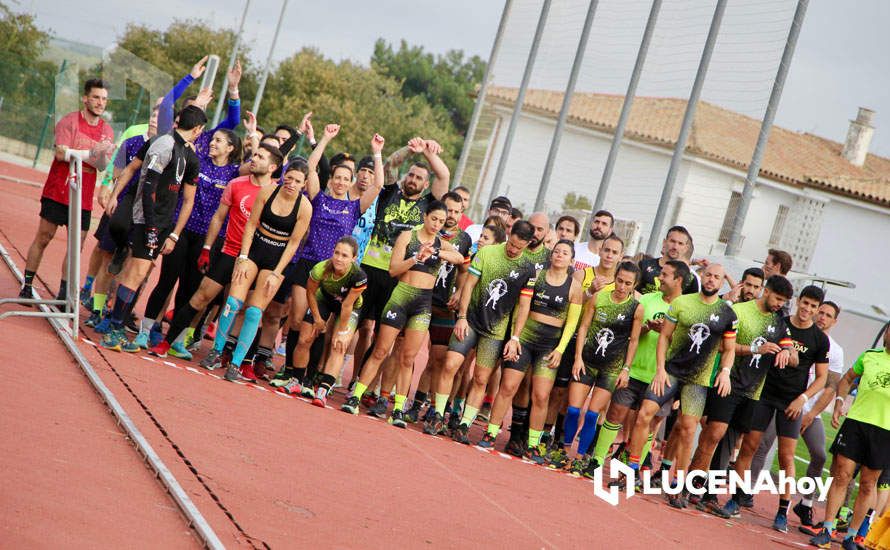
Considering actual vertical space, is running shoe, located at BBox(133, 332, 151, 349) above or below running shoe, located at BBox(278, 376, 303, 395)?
above

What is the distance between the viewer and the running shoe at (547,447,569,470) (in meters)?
11.1

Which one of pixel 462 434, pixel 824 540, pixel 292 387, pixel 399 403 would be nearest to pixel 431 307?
pixel 399 403

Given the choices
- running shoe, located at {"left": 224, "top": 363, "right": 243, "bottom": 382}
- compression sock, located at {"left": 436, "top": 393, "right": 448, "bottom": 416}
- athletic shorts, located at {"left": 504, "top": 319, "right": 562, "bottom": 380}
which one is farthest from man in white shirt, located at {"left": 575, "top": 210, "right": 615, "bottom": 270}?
running shoe, located at {"left": 224, "top": 363, "right": 243, "bottom": 382}

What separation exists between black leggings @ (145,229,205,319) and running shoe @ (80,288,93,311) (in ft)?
3.70

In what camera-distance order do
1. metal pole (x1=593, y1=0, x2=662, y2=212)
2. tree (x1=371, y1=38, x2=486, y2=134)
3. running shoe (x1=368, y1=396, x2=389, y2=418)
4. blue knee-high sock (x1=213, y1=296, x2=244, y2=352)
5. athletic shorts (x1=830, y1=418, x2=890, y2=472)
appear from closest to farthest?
blue knee-high sock (x1=213, y1=296, x2=244, y2=352) < running shoe (x1=368, y1=396, x2=389, y2=418) < athletic shorts (x1=830, y1=418, x2=890, y2=472) < metal pole (x1=593, y1=0, x2=662, y2=212) < tree (x1=371, y1=38, x2=486, y2=134)

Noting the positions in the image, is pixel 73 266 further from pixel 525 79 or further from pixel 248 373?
pixel 525 79

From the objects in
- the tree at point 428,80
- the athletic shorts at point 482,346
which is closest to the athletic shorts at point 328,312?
the athletic shorts at point 482,346

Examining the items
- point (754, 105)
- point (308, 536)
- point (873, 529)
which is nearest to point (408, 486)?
point (308, 536)

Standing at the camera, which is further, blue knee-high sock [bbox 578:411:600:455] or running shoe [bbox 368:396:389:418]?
blue knee-high sock [bbox 578:411:600:455]

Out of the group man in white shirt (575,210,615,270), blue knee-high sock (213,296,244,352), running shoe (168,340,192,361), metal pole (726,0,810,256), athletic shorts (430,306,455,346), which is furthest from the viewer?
metal pole (726,0,810,256)

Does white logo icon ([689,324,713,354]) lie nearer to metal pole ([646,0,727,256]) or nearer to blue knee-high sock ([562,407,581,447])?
blue knee-high sock ([562,407,581,447])

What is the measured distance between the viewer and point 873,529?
9055 mm

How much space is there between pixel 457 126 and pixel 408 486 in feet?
270

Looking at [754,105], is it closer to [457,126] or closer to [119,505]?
[119,505]
